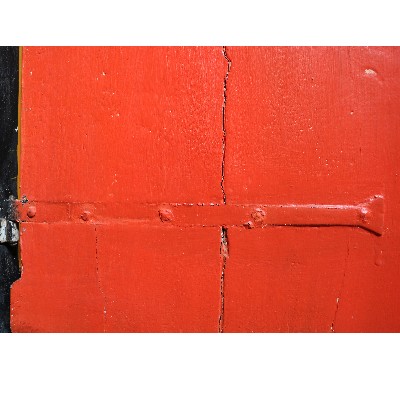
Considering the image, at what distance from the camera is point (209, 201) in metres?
1.61

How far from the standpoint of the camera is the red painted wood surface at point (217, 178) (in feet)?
5.22

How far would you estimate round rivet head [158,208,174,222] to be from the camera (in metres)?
1.62

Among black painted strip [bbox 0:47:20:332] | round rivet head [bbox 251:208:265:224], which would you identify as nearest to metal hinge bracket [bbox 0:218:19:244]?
black painted strip [bbox 0:47:20:332]

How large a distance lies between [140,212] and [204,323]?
19.8 inches

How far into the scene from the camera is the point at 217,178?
161 cm

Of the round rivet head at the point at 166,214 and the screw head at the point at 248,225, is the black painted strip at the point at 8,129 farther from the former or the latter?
the screw head at the point at 248,225

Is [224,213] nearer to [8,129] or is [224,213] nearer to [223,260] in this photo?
[223,260]

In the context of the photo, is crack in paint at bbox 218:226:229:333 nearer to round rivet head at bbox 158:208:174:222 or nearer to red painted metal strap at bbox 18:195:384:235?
red painted metal strap at bbox 18:195:384:235

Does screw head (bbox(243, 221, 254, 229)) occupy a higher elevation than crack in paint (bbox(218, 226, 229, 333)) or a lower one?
higher

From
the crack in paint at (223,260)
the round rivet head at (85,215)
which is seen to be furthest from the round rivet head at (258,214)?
the round rivet head at (85,215)

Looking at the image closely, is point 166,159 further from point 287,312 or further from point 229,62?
point 287,312

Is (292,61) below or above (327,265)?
above

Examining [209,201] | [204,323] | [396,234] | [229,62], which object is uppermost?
[229,62]

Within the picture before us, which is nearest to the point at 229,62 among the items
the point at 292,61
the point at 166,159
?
→ the point at 292,61
